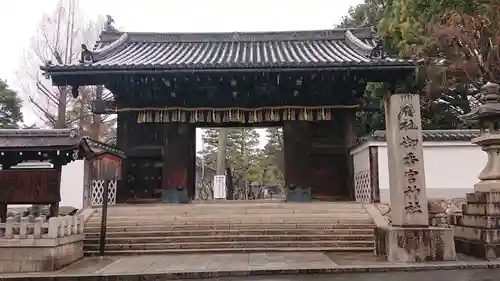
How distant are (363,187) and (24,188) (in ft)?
35.5

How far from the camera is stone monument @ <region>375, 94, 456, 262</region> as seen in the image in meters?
9.25

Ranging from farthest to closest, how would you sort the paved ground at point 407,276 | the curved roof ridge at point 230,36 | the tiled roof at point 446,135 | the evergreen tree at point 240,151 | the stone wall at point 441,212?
the evergreen tree at point 240,151, the curved roof ridge at point 230,36, the tiled roof at point 446,135, the stone wall at point 441,212, the paved ground at point 407,276

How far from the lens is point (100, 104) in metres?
16.5

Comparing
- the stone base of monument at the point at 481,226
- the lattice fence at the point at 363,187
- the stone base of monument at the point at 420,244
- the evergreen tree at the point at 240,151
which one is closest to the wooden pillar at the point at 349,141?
the lattice fence at the point at 363,187

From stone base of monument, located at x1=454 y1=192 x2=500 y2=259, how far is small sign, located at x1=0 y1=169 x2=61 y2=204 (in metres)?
10.0

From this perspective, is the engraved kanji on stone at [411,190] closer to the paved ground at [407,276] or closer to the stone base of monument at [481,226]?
the stone base of monument at [481,226]

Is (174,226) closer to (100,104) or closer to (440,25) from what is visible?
(100,104)

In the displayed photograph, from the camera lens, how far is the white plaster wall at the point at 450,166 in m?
14.9

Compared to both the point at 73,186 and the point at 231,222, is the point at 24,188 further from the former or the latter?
the point at 231,222

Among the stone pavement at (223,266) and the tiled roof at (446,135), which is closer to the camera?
the stone pavement at (223,266)

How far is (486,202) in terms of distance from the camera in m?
10.0

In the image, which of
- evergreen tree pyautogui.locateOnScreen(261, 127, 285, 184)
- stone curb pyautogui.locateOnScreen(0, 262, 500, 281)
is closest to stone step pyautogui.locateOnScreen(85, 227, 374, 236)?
stone curb pyautogui.locateOnScreen(0, 262, 500, 281)

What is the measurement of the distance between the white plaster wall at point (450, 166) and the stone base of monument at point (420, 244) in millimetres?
5592

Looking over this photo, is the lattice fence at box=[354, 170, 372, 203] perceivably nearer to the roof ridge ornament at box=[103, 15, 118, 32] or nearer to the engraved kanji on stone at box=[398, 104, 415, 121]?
the engraved kanji on stone at box=[398, 104, 415, 121]
